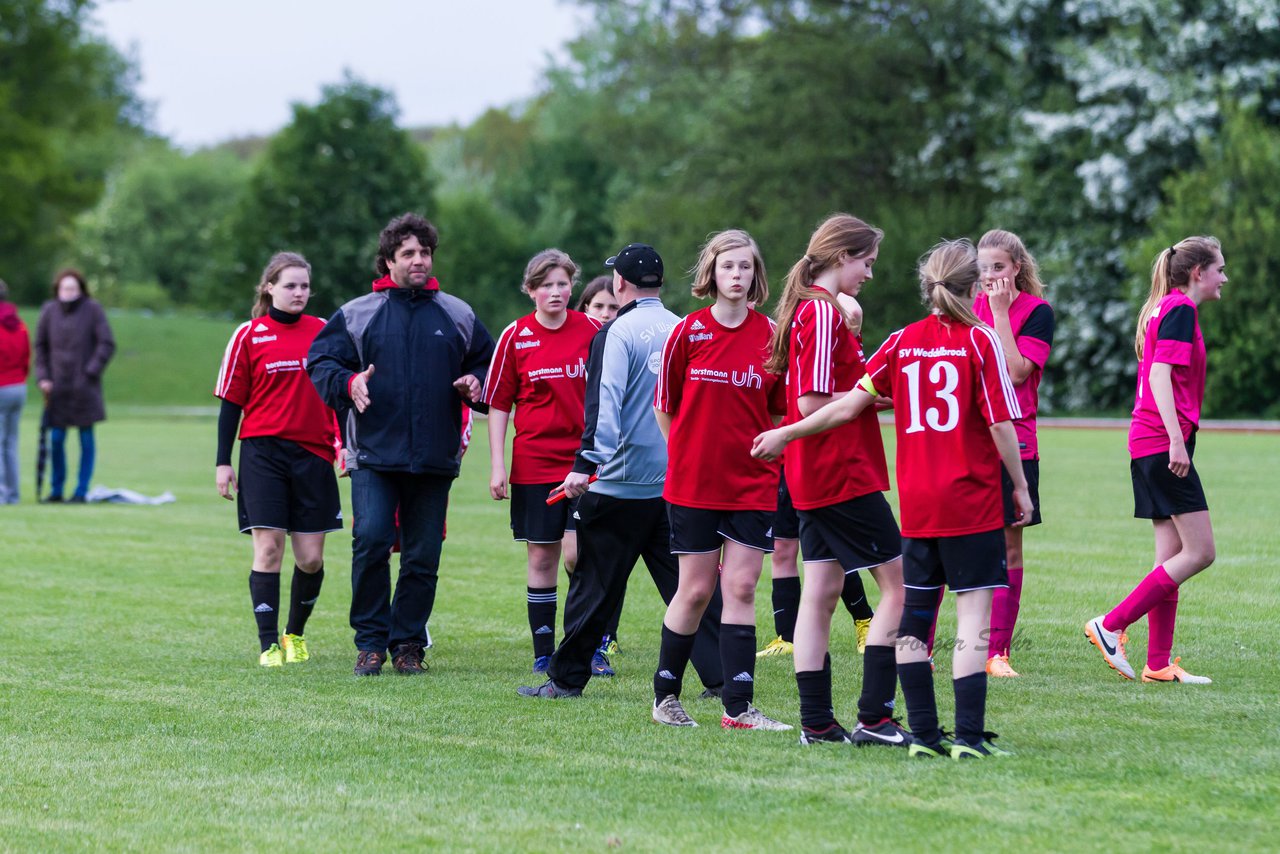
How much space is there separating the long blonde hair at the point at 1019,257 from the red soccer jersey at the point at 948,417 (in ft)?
6.06

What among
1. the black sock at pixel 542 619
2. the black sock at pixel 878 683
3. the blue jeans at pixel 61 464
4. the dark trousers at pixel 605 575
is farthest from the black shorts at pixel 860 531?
the blue jeans at pixel 61 464

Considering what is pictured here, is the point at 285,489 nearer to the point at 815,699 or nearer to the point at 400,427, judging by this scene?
the point at 400,427

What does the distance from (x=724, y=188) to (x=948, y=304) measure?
134 feet

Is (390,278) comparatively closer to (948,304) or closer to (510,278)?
(948,304)

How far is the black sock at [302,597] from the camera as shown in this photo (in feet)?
26.7

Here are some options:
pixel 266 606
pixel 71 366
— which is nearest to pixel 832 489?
pixel 266 606

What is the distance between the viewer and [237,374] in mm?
8016

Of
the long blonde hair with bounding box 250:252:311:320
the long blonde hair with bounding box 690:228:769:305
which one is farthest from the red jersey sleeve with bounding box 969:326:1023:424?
the long blonde hair with bounding box 250:252:311:320

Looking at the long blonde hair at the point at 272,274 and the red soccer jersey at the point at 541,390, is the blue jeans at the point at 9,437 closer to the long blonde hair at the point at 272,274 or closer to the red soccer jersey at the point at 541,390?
the long blonde hair at the point at 272,274

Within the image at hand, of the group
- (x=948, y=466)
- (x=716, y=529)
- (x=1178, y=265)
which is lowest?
(x=716, y=529)

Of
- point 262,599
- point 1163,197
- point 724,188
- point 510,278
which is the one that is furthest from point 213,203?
point 262,599

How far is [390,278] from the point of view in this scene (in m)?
7.72

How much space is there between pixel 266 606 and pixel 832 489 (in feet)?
11.8

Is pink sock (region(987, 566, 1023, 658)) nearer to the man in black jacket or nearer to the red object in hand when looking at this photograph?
the red object in hand
